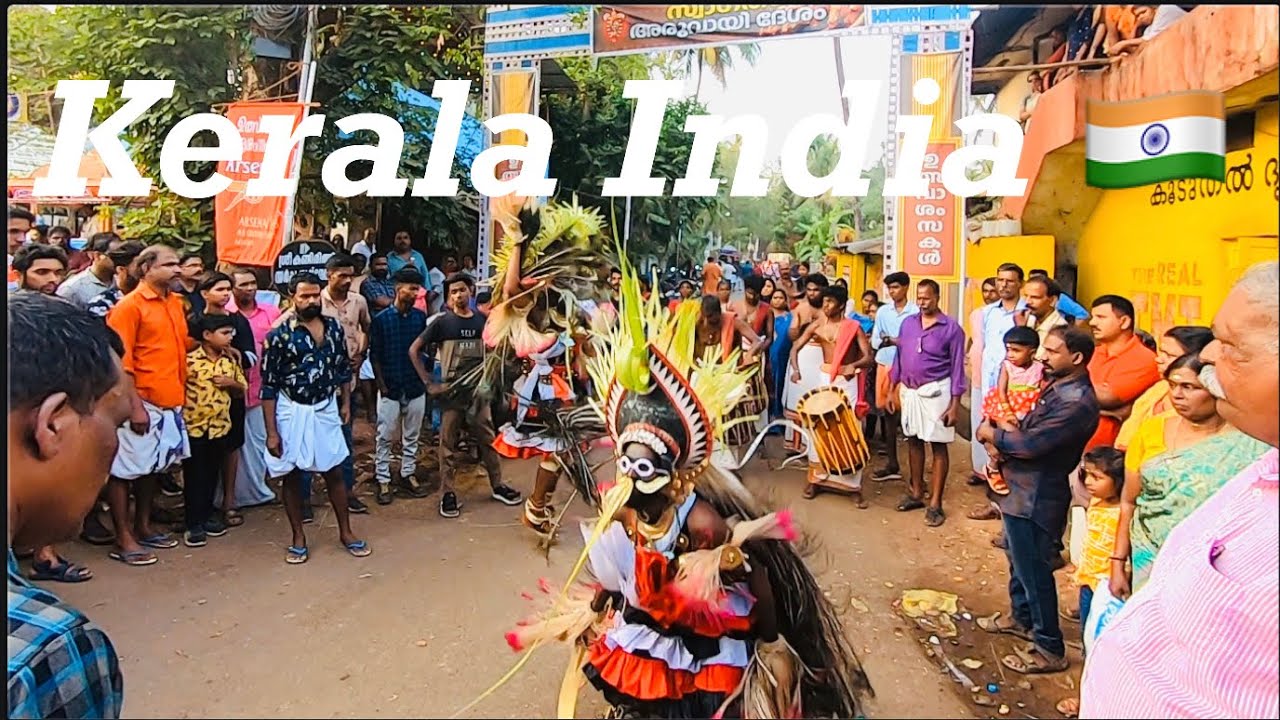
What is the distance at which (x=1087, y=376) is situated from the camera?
228 cm

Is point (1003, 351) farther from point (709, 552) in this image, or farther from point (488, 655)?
point (488, 655)

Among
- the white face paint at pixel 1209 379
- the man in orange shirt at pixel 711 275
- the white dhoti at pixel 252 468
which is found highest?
the man in orange shirt at pixel 711 275

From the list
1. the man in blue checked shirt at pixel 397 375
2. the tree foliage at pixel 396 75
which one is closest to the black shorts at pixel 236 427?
the man in blue checked shirt at pixel 397 375

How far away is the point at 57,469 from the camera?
1309mm

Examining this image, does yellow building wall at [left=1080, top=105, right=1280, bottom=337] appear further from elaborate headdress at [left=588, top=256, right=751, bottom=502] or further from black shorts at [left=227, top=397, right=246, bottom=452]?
black shorts at [left=227, top=397, right=246, bottom=452]

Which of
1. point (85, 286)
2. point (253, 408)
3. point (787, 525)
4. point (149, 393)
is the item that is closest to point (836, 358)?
point (787, 525)

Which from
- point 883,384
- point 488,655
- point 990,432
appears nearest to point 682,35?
point 883,384

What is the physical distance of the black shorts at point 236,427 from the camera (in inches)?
124

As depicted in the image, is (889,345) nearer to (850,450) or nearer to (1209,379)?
(850,450)

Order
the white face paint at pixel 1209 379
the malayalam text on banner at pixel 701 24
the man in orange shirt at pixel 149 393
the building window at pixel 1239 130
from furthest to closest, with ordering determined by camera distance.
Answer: the man in orange shirt at pixel 149 393 → the malayalam text on banner at pixel 701 24 → the building window at pixel 1239 130 → the white face paint at pixel 1209 379

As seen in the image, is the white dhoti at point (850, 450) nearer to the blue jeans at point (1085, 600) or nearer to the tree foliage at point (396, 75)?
the blue jeans at point (1085, 600)

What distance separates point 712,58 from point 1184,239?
54.2 inches

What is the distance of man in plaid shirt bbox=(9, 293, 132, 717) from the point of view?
3.79 feet

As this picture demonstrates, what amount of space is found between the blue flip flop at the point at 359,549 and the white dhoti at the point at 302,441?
0.99ft
